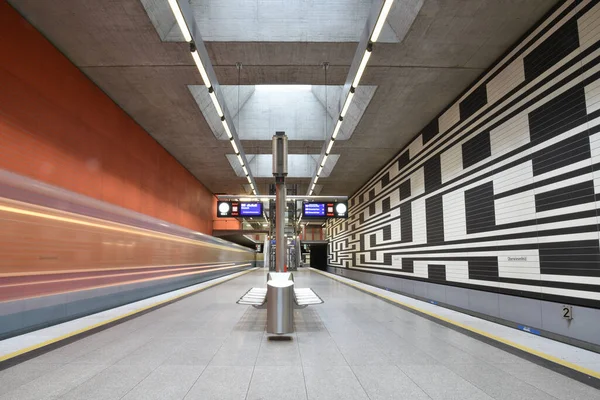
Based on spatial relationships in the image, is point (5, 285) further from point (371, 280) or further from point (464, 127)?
point (371, 280)

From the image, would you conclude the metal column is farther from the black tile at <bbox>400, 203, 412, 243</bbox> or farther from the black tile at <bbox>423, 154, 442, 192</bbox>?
the black tile at <bbox>400, 203, 412, 243</bbox>

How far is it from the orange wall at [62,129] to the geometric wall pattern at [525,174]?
7319 mm

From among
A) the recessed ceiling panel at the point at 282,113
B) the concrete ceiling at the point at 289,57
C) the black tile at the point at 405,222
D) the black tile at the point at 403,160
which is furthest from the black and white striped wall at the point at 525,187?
the recessed ceiling panel at the point at 282,113

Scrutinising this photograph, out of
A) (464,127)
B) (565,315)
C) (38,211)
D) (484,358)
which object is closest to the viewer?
(484,358)

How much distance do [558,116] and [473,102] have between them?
253 centimetres

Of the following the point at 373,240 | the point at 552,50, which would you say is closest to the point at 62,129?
the point at 552,50

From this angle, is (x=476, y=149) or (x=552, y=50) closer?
(x=552, y=50)

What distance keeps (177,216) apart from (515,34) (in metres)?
11.4

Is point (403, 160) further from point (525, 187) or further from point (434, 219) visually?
point (525, 187)

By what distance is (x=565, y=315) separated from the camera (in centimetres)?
465

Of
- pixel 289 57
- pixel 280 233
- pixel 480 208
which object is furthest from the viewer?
pixel 480 208

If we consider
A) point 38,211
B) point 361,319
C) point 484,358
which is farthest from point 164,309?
point 484,358

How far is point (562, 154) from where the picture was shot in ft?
16.0

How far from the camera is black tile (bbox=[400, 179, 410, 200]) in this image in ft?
36.6
